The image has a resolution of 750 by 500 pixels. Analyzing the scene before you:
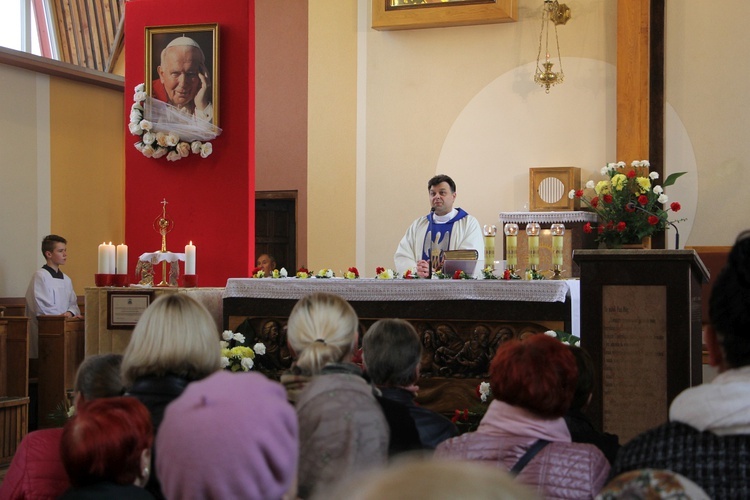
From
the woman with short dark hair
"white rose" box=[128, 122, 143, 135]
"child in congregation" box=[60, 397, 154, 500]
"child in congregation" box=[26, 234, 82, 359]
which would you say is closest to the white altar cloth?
"white rose" box=[128, 122, 143, 135]

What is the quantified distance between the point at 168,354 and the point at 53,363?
6612 mm

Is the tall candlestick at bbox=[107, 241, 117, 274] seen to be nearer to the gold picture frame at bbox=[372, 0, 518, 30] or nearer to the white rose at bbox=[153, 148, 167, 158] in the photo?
the white rose at bbox=[153, 148, 167, 158]

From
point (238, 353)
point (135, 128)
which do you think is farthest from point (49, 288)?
point (238, 353)

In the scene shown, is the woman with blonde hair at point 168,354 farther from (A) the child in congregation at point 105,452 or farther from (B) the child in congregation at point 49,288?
(B) the child in congregation at point 49,288

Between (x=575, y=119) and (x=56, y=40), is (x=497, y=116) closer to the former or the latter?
(x=575, y=119)

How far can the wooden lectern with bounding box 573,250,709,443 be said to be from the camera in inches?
177

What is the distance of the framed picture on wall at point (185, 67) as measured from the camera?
8.53 meters

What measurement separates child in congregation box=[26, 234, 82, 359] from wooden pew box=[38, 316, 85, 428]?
2.63 feet

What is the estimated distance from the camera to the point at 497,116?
1073 cm

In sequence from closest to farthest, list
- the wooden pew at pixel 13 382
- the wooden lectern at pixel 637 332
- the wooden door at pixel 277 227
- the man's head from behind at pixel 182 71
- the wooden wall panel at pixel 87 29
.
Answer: the wooden lectern at pixel 637 332 → the wooden pew at pixel 13 382 → the man's head from behind at pixel 182 71 → the wooden door at pixel 277 227 → the wooden wall panel at pixel 87 29

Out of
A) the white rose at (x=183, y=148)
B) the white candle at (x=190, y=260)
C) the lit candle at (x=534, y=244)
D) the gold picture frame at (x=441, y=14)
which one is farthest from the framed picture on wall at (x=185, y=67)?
the lit candle at (x=534, y=244)

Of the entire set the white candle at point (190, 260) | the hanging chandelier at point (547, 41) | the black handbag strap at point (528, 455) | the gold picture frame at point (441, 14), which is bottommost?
the black handbag strap at point (528, 455)

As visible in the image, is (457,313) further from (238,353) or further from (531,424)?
(531,424)

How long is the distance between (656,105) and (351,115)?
364 centimetres
